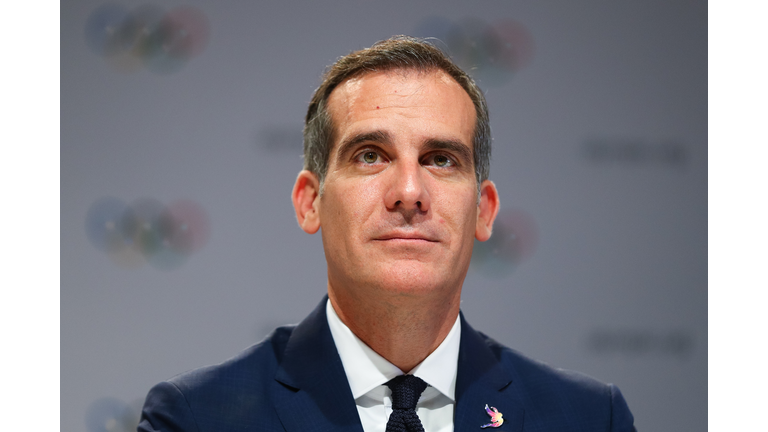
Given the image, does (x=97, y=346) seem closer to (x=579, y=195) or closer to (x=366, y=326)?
(x=366, y=326)

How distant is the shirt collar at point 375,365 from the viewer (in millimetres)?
2166

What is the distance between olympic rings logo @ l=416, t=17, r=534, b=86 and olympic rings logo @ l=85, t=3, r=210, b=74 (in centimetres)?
119

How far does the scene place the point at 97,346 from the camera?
3289 mm

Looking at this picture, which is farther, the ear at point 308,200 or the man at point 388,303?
the ear at point 308,200

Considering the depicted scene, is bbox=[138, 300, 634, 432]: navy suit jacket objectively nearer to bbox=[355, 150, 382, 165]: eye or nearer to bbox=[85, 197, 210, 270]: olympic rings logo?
bbox=[355, 150, 382, 165]: eye

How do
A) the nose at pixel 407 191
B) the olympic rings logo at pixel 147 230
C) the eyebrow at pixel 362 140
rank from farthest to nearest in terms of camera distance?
the olympic rings logo at pixel 147 230 → the eyebrow at pixel 362 140 → the nose at pixel 407 191

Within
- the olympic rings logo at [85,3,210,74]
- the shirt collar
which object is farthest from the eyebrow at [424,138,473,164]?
the olympic rings logo at [85,3,210,74]

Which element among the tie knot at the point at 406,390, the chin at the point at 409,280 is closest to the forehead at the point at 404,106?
the chin at the point at 409,280

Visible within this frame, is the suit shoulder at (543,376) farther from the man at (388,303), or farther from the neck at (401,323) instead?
the neck at (401,323)

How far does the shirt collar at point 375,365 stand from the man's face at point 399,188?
0.53 feet

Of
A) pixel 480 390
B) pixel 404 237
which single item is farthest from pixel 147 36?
pixel 480 390

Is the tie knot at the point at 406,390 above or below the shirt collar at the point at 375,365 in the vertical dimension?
below

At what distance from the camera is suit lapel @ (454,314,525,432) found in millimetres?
2178

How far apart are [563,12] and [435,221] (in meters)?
2.30
